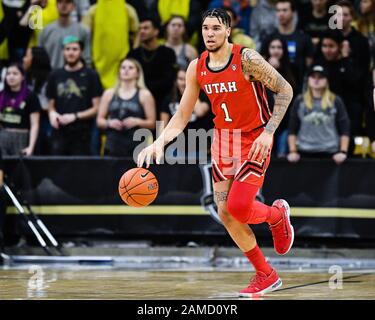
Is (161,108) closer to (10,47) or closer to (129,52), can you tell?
(129,52)

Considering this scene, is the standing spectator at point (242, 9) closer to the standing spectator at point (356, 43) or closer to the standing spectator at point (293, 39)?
the standing spectator at point (293, 39)

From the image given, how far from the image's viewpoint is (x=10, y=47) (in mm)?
16047

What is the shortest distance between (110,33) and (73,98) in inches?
54.1

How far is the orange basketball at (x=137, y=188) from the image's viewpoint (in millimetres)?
9922

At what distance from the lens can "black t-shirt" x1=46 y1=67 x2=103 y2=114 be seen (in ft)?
49.0

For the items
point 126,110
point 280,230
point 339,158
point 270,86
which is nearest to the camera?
point 270,86

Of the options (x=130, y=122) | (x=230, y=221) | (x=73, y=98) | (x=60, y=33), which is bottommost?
(x=230, y=221)

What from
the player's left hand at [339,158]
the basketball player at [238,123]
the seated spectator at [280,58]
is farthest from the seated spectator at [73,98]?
the basketball player at [238,123]

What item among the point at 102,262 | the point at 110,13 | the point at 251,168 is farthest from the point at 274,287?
the point at 110,13

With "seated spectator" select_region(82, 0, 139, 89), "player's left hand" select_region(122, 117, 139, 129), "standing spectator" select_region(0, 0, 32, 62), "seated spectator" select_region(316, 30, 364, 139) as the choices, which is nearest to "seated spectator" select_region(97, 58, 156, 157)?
"player's left hand" select_region(122, 117, 139, 129)

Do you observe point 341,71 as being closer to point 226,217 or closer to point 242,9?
point 242,9

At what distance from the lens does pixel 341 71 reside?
587 inches

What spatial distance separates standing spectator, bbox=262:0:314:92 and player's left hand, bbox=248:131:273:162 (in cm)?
549

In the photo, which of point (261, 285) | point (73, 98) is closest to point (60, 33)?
point (73, 98)
